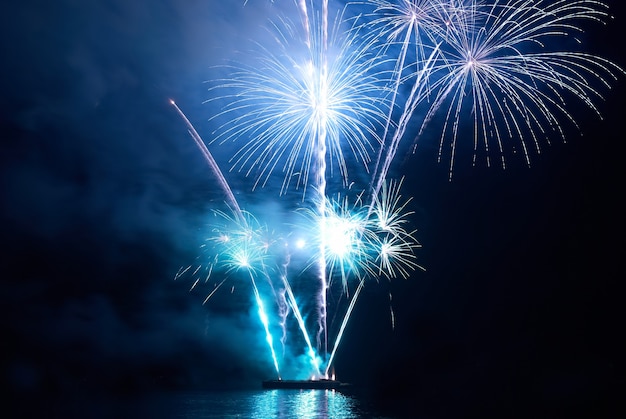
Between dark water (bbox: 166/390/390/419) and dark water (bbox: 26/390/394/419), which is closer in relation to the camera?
dark water (bbox: 166/390/390/419)

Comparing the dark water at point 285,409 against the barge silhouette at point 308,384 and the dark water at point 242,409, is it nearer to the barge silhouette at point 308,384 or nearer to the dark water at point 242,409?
the dark water at point 242,409

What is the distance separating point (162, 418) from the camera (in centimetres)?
3028

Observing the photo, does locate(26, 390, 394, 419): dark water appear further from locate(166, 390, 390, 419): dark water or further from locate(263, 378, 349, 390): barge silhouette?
locate(263, 378, 349, 390): barge silhouette

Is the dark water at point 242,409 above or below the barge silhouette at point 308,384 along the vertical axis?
below

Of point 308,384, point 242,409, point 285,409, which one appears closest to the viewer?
point 285,409

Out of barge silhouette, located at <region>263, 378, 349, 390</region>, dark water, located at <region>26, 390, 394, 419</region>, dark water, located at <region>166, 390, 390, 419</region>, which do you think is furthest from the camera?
barge silhouette, located at <region>263, 378, 349, 390</region>

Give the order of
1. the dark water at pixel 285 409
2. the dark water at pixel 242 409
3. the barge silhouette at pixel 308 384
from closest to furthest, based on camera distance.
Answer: the dark water at pixel 285 409 → the dark water at pixel 242 409 → the barge silhouette at pixel 308 384

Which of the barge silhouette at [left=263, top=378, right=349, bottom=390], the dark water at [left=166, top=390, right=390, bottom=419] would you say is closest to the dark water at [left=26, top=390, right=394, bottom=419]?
the dark water at [left=166, top=390, right=390, bottom=419]

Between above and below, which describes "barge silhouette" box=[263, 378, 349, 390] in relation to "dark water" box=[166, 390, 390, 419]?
above

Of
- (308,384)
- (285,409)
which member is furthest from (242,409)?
(308,384)

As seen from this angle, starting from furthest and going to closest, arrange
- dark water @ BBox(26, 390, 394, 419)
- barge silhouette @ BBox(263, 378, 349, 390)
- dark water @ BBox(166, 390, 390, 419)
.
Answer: barge silhouette @ BBox(263, 378, 349, 390) < dark water @ BBox(26, 390, 394, 419) < dark water @ BBox(166, 390, 390, 419)

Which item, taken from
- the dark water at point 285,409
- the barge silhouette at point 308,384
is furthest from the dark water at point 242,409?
the barge silhouette at point 308,384

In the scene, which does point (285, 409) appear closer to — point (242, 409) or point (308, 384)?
point (242, 409)

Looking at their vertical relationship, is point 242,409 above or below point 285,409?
above
